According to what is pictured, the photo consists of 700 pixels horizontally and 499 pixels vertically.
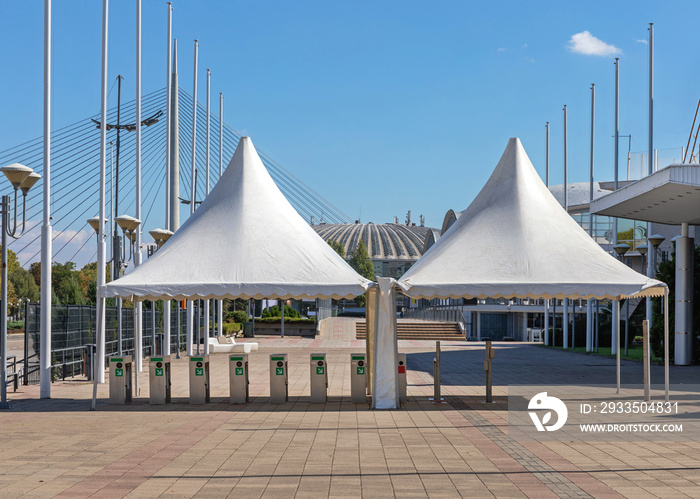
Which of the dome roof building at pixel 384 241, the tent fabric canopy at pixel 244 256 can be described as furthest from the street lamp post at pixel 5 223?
the dome roof building at pixel 384 241

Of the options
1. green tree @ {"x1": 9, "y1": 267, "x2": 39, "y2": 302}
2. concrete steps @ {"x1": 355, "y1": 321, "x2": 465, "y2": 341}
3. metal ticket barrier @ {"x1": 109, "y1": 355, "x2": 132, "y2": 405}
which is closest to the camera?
metal ticket barrier @ {"x1": 109, "y1": 355, "x2": 132, "y2": 405}

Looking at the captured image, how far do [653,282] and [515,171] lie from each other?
3970 millimetres

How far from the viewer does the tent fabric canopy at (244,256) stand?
14734 mm

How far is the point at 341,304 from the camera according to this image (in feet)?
470

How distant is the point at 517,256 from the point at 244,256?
557cm

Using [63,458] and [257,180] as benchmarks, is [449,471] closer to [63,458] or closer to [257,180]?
[63,458]

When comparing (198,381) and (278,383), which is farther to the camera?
(278,383)

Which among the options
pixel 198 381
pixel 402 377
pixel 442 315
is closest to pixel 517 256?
pixel 402 377

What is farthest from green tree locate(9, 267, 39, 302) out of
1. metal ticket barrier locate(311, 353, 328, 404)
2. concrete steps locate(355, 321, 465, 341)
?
metal ticket barrier locate(311, 353, 328, 404)

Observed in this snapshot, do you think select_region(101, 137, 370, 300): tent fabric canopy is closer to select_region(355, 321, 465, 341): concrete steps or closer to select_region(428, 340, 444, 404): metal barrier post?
select_region(428, 340, 444, 404): metal barrier post

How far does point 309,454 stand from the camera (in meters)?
9.97

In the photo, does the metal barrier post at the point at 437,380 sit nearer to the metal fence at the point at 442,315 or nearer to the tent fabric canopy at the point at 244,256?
the tent fabric canopy at the point at 244,256

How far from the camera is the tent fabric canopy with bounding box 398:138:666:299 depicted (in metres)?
14.6

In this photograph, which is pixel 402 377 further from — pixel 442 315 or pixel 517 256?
pixel 442 315
